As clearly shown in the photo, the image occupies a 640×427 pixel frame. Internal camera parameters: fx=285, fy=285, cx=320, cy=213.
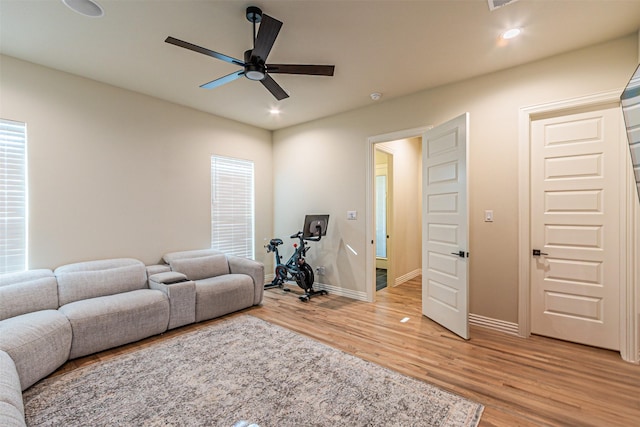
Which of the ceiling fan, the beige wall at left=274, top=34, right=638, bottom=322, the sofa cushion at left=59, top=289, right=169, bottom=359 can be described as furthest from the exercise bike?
the ceiling fan

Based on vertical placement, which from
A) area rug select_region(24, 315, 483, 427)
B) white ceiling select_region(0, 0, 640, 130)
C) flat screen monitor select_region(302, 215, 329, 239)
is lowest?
area rug select_region(24, 315, 483, 427)

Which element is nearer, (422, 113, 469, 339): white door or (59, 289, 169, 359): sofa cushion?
(59, 289, 169, 359): sofa cushion

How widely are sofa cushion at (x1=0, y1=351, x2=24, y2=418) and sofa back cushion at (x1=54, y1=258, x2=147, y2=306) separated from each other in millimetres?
1087

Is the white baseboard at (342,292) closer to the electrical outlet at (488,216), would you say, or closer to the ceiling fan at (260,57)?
the electrical outlet at (488,216)

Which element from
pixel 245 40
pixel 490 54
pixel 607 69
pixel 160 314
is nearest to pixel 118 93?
pixel 245 40

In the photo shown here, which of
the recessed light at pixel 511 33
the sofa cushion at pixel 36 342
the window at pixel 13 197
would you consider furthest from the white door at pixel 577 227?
the window at pixel 13 197

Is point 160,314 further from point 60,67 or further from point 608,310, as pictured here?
point 608,310

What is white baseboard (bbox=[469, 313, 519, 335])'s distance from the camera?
3105mm

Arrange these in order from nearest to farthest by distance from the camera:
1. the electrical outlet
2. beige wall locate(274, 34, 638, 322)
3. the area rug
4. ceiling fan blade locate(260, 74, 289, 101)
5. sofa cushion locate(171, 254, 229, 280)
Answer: the area rug, ceiling fan blade locate(260, 74, 289, 101), beige wall locate(274, 34, 638, 322), the electrical outlet, sofa cushion locate(171, 254, 229, 280)

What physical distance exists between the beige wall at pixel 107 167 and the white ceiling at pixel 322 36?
31 cm

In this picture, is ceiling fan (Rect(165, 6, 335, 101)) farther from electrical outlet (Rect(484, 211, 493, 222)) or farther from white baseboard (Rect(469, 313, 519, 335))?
white baseboard (Rect(469, 313, 519, 335))

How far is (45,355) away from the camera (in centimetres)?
225

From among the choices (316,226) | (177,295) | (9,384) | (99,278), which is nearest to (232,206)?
(316,226)

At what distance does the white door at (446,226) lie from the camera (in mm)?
2994
